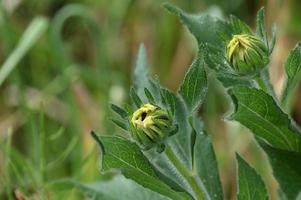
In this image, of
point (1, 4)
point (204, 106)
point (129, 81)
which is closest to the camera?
point (1, 4)

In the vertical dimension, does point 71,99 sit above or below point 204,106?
above

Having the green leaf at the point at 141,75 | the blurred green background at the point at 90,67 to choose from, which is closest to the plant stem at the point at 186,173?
the green leaf at the point at 141,75

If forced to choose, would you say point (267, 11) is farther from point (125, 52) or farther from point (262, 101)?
point (262, 101)

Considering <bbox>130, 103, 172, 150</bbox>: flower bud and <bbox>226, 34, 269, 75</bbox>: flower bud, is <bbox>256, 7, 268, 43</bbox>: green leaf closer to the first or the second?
<bbox>226, 34, 269, 75</bbox>: flower bud

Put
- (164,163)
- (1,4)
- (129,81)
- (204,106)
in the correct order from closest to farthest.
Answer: (164,163) → (1,4) → (204,106) → (129,81)

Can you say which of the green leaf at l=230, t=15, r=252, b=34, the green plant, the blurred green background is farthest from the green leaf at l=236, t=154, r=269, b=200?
the blurred green background

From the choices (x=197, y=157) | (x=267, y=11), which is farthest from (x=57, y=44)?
(x=197, y=157)
